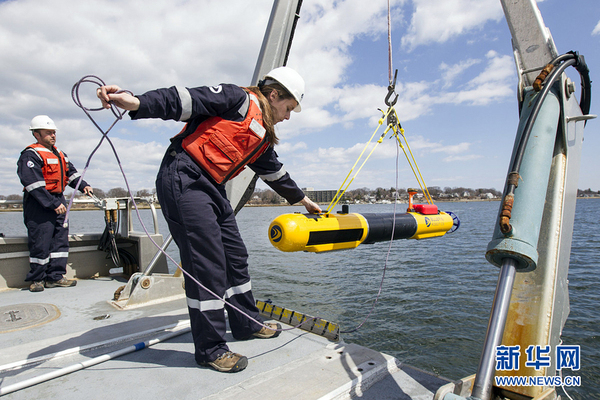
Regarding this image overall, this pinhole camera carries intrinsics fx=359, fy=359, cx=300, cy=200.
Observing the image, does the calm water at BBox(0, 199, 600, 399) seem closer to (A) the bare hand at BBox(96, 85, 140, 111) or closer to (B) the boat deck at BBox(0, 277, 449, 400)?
(B) the boat deck at BBox(0, 277, 449, 400)

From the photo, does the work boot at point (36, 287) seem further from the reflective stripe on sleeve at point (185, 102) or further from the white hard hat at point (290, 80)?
the white hard hat at point (290, 80)

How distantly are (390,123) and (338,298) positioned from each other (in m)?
3.86

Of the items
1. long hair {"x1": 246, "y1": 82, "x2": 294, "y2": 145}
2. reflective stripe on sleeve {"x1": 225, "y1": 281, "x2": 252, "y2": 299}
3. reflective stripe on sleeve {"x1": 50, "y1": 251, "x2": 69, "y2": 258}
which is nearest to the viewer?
long hair {"x1": 246, "y1": 82, "x2": 294, "y2": 145}

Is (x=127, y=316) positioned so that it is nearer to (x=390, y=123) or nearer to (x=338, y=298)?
(x=390, y=123)

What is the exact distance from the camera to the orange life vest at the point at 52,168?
13.0ft

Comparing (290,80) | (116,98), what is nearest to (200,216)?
(116,98)

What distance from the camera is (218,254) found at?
6.75ft

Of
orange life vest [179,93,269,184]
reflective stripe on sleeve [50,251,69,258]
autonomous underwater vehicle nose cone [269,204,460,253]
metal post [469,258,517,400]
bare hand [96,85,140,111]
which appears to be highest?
bare hand [96,85,140,111]

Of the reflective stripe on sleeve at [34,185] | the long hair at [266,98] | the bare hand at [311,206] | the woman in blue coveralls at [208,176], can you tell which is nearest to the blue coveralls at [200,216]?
the woman in blue coveralls at [208,176]

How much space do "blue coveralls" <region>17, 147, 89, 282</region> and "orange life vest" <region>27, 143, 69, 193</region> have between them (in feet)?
0.20

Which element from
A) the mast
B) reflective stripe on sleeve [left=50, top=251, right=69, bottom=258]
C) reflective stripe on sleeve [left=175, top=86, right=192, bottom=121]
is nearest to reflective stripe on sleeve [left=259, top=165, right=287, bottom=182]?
reflective stripe on sleeve [left=175, top=86, right=192, bottom=121]

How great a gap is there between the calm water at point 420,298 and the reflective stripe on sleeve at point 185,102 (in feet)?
10.8

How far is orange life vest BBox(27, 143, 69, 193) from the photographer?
3.97 m

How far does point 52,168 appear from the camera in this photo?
13.3 ft
